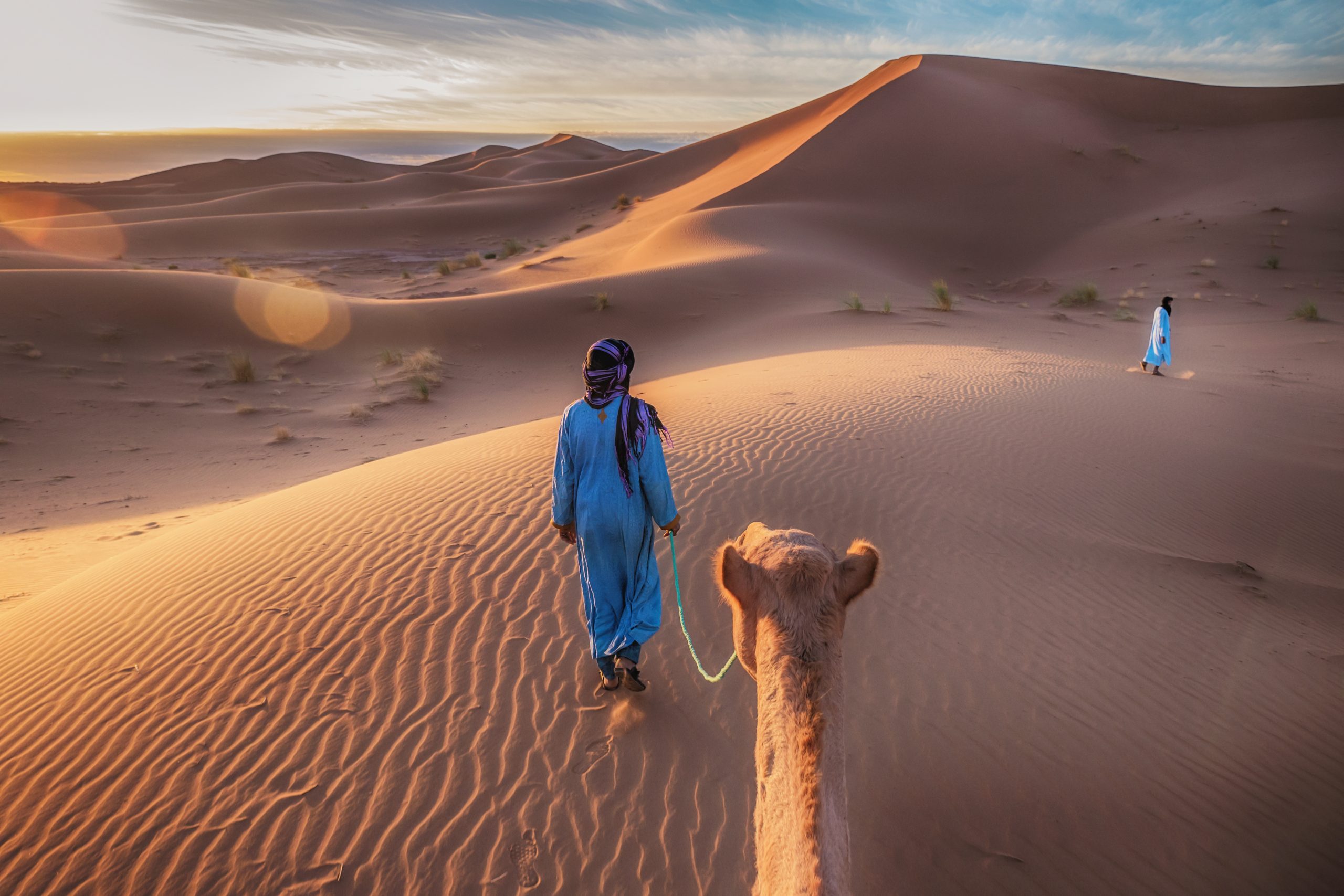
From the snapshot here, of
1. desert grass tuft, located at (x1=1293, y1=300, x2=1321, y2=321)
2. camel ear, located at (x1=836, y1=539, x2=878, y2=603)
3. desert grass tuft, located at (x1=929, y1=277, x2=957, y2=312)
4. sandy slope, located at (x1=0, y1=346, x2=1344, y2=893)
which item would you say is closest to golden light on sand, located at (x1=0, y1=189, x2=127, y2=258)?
sandy slope, located at (x1=0, y1=346, x2=1344, y2=893)

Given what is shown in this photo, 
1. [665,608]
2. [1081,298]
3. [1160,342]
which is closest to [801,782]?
[665,608]

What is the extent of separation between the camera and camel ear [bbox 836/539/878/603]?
5.26ft

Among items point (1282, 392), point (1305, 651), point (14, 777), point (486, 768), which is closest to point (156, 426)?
point (14, 777)

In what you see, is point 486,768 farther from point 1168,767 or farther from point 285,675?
point 1168,767

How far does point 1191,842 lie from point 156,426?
1606cm

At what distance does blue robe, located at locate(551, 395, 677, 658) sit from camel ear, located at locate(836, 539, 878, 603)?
2060mm

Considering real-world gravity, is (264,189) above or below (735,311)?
above

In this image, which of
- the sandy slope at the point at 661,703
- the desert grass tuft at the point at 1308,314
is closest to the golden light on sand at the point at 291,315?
the sandy slope at the point at 661,703

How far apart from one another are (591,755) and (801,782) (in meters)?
2.91

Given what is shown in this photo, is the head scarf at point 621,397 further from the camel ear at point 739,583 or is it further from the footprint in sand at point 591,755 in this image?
the camel ear at point 739,583

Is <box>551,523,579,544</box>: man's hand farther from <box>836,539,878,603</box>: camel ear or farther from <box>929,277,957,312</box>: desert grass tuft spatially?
<box>929,277,957,312</box>: desert grass tuft

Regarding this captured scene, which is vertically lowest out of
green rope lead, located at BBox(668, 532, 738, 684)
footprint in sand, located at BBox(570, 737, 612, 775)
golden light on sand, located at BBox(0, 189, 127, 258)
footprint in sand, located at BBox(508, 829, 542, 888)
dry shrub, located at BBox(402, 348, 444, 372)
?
dry shrub, located at BBox(402, 348, 444, 372)

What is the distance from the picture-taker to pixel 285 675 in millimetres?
4297

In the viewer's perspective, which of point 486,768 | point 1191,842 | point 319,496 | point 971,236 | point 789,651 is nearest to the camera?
point 789,651
